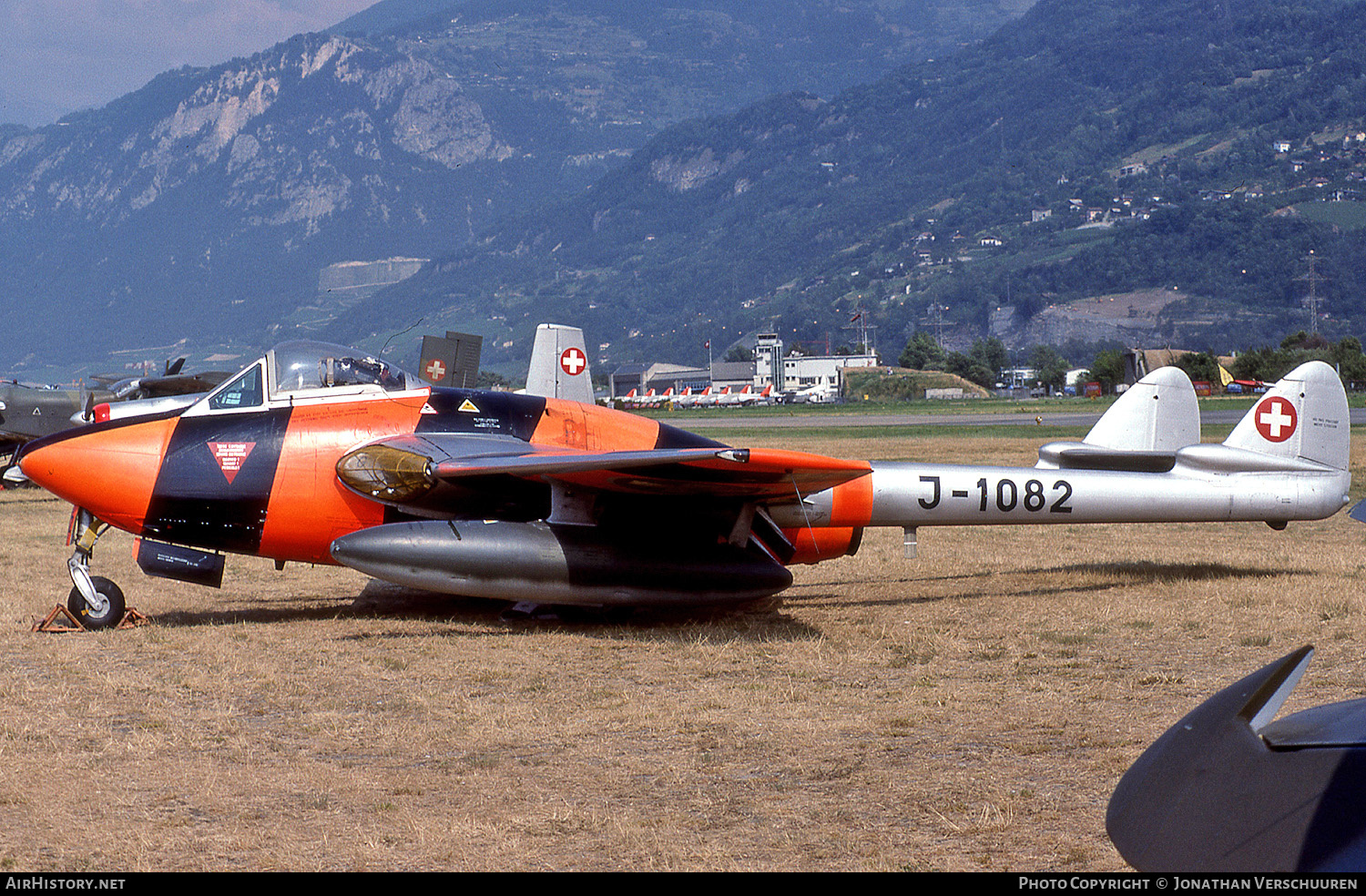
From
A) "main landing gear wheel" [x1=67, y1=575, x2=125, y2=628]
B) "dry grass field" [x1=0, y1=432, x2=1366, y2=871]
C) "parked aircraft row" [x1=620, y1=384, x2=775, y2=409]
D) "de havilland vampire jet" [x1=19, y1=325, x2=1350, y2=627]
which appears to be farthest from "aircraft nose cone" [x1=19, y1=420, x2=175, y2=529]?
"parked aircraft row" [x1=620, y1=384, x2=775, y2=409]

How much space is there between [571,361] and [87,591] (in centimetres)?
1094

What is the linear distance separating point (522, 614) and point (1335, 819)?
28.1ft

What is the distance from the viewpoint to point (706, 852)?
4.73 m

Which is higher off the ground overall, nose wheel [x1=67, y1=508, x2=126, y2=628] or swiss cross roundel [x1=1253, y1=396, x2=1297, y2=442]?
swiss cross roundel [x1=1253, y1=396, x2=1297, y2=442]

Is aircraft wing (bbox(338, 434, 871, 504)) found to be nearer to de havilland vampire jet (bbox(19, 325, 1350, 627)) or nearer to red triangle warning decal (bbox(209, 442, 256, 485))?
de havilland vampire jet (bbox(19, 325, 1350, 627))

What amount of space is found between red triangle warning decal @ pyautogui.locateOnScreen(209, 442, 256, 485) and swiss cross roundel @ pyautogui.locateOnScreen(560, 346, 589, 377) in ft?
34.0

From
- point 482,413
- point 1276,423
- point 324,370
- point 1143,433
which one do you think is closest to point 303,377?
point 324,370

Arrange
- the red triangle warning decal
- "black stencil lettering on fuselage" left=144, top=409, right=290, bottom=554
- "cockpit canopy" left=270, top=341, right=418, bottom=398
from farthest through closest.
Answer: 1. "cockpit canopy" left=270, top=341, right=418, bottom=398
2. the red triangle warning decal
3. "black stencil lettering on fuselage" left=144, top=409, right=290, bottom=554

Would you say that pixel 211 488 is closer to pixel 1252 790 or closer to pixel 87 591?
pixel 87 591

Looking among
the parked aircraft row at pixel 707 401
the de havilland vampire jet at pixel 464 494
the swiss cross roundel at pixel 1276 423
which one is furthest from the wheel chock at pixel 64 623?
the parked aircraft row at pixel 707 401

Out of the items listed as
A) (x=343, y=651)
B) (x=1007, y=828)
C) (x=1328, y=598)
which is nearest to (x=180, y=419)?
(x=343, y=651)

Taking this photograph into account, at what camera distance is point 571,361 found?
2011cm

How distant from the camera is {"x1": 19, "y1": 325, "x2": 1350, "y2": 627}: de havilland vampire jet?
9469 mm

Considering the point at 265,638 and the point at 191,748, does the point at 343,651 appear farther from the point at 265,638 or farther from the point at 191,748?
the point at 191,748
